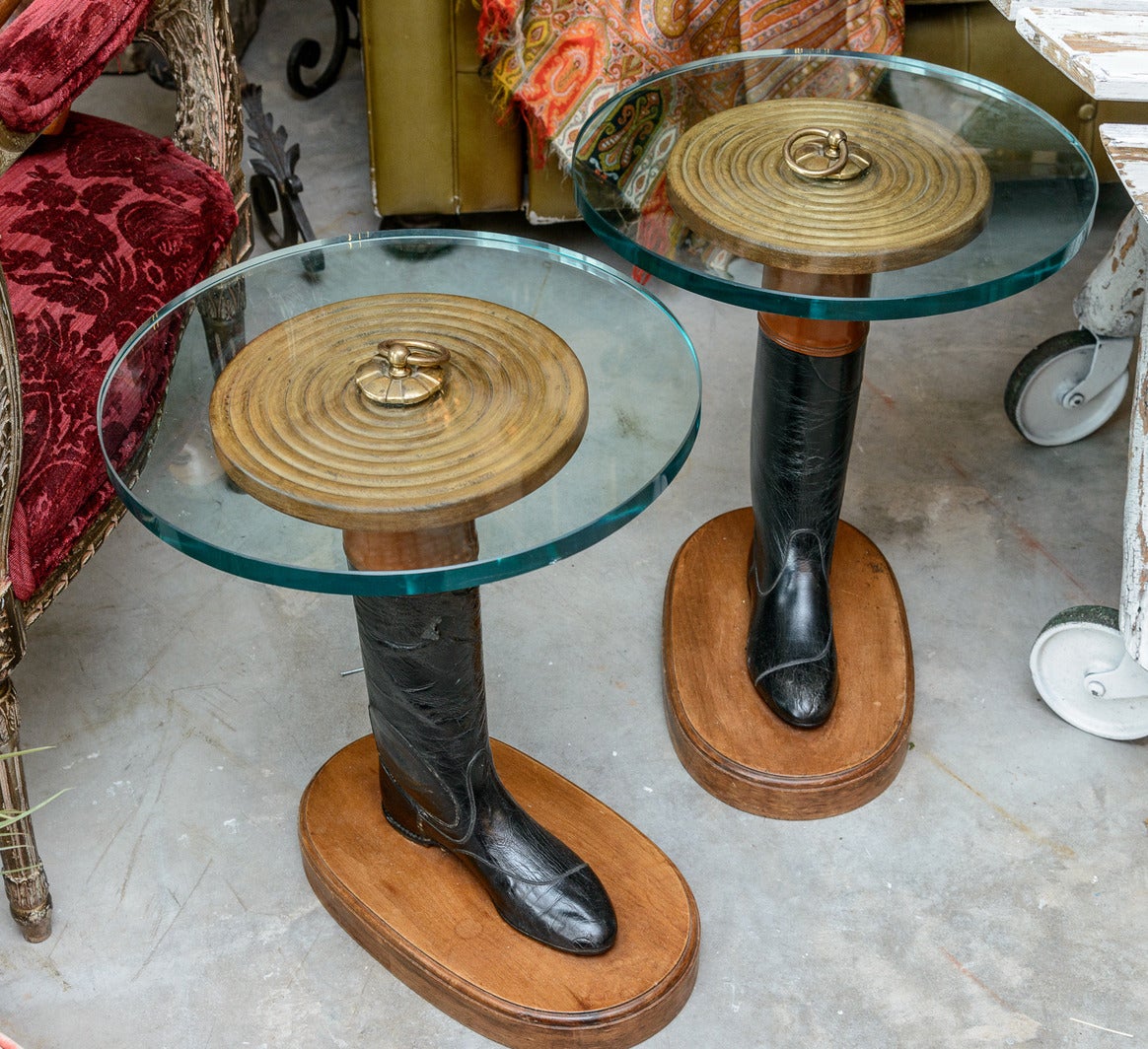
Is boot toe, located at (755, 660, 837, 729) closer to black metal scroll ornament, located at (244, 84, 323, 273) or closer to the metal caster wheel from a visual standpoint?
the metal caster wheel

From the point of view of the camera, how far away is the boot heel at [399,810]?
4.08ft

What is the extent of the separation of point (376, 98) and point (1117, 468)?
1249mm

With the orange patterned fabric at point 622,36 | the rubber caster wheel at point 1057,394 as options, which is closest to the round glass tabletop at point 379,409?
the orange patterned fabric at point 622,36

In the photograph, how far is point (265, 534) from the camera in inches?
34.0

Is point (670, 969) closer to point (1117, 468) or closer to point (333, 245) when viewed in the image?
point (333, 245)

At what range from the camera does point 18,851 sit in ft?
3.94

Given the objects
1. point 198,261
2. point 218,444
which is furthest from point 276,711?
point 218,444

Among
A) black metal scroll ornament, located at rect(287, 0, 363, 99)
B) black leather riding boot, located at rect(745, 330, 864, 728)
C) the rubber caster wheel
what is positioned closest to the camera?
black leather riding boot, located at rect(745, 330, 864, 728)

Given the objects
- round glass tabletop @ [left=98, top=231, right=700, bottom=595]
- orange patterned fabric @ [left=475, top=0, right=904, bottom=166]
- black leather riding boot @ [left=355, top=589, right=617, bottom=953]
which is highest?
round glass tabletop @ [left=98, top=231, right=700, bottom=595]

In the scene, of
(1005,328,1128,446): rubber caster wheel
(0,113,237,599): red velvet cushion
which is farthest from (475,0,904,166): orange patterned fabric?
(0,113,237,599): red velvet cushion

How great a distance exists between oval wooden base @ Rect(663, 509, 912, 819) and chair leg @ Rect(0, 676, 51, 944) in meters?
0.66

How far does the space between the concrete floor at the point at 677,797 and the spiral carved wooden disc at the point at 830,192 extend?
0.60 metres

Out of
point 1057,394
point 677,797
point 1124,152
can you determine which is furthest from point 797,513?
point 1057,394

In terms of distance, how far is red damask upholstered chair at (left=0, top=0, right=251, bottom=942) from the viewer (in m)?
1.10
